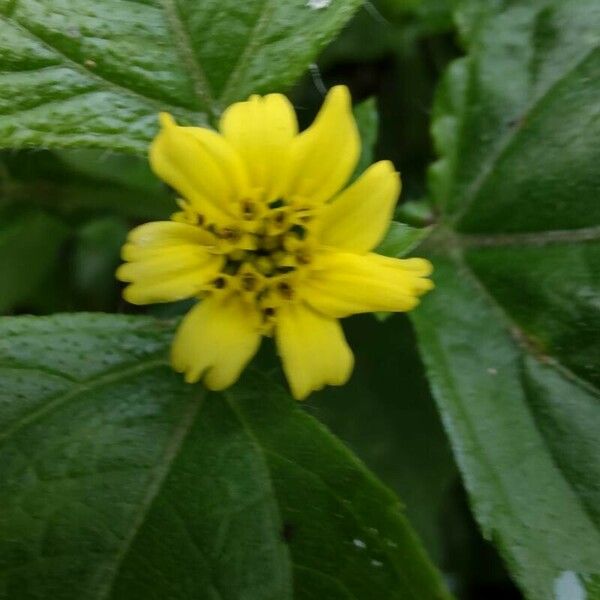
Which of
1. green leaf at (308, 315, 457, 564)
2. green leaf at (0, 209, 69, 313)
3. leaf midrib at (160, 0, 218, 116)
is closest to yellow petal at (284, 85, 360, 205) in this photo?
leaf midrib at (160, 0, 218, 116)

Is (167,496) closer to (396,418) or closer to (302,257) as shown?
(302,257)

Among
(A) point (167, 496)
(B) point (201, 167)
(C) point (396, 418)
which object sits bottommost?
(C) point (396, 418)

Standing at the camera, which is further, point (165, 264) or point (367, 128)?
point (367, 128)

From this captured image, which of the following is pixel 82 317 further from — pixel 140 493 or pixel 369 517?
pixel 369 517

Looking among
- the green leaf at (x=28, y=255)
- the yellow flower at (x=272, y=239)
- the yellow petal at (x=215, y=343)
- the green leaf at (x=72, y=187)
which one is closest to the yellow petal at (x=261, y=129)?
the yellow flower at (x=272, y=239)

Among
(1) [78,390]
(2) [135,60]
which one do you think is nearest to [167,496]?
(1) [78,390]

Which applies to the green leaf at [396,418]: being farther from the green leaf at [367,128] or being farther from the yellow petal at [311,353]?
the yellow petal at [311,353]

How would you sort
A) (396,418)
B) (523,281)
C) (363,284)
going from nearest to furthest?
(363,284) → (523,281) → (396,418)

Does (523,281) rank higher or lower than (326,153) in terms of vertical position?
lower
